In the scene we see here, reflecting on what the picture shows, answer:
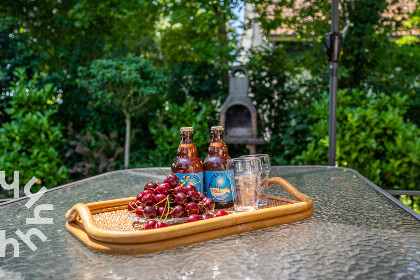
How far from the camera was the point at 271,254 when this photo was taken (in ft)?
2.48

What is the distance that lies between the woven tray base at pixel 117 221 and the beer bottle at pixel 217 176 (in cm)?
4

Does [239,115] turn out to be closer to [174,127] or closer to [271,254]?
[174,127]

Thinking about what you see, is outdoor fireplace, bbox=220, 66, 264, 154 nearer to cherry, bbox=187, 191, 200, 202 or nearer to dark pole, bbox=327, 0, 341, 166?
dark pole, bbox=327, 0, 341, 166

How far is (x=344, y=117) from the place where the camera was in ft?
12.8

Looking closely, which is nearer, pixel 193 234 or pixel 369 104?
pixel 193 234

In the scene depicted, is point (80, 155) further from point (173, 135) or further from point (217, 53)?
point (217, 53)

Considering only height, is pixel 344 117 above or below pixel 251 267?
above

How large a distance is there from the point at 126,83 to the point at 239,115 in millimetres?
1583

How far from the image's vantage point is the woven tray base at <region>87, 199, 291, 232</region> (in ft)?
3.14

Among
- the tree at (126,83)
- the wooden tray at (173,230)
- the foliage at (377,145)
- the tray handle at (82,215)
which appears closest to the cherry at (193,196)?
the wooden tray at (173,230)

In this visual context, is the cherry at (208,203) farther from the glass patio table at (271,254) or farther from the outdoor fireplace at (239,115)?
the outdoor fireplace at (239,115)

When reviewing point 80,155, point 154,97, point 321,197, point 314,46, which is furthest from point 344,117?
point 80,155

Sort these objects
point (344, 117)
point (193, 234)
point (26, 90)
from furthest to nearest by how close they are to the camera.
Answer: point (26, 90), point (344, 117), point (193, 234)

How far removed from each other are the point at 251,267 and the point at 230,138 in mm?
3787
